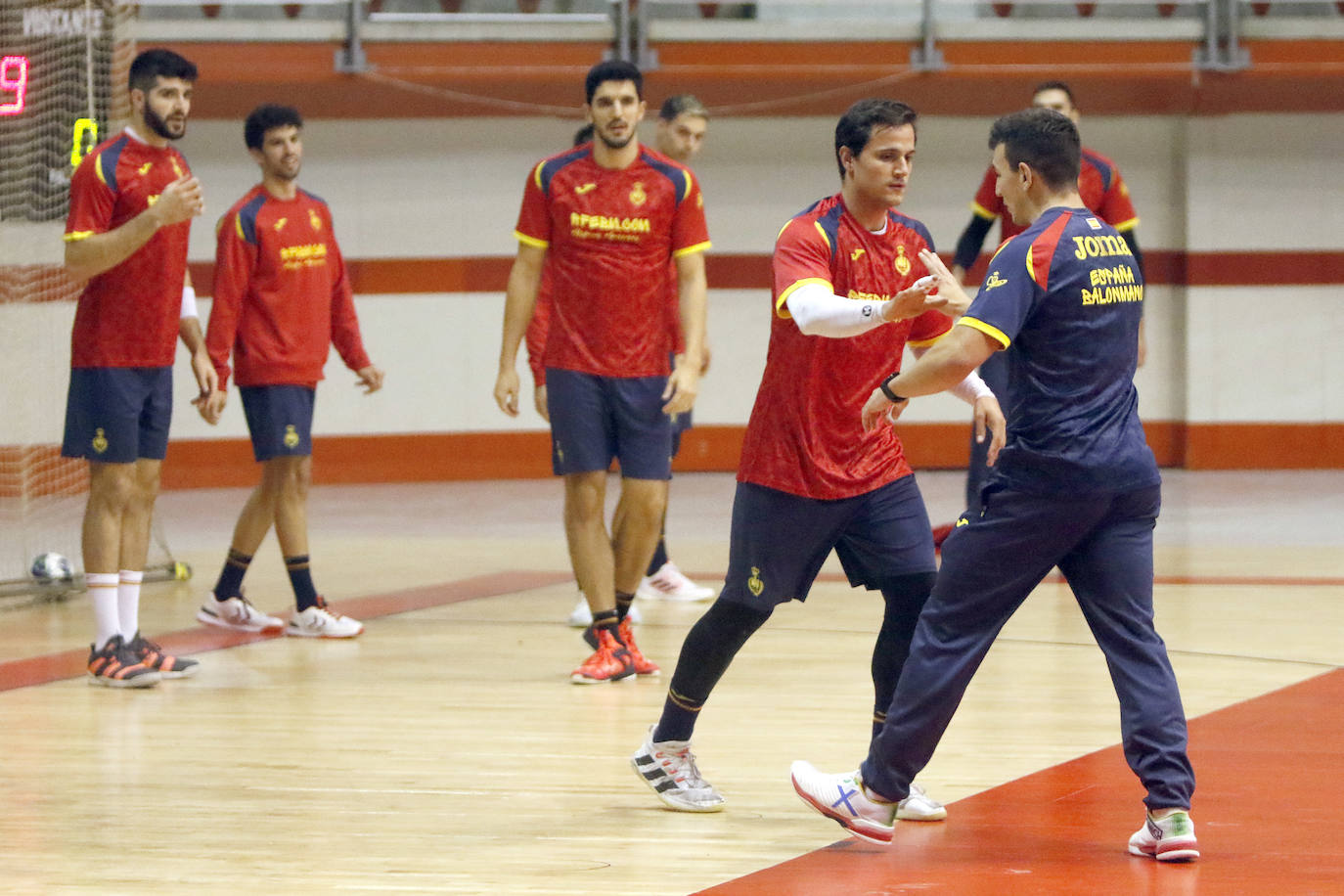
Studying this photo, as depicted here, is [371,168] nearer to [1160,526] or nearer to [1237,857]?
[1160,526]

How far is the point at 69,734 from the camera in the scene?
5055 millimetres

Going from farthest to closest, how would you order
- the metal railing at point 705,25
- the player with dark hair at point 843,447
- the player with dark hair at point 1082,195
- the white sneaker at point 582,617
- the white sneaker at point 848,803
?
the metal railing at point 705,25, the player with dark hair at point 1082,195, the white sneaker at point 582,617, the player with dark hair at point 843,447, the white sneaker at point 848,803

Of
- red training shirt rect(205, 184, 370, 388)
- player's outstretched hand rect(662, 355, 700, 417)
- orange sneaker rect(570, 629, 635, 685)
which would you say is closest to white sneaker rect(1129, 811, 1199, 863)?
player's outstretched hand rect(662, 355, 700, 417)

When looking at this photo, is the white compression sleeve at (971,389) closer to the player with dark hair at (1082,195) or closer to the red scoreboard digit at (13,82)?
the player with dark hair at (1082,195)

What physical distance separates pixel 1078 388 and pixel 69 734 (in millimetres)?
3125

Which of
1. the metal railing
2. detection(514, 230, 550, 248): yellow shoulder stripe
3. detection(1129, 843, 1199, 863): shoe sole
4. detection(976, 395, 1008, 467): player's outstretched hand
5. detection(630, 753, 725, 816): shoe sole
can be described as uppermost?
the metal railing

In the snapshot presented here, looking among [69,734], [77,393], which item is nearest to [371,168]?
[77,393]

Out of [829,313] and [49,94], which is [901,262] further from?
[49,94]

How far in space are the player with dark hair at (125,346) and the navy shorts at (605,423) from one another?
4.52 ft

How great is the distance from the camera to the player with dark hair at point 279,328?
6.73m

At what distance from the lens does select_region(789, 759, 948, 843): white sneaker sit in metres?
3.77

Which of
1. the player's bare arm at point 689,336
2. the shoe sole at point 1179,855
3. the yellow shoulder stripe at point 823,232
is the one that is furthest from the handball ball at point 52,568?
the shoe sole at point 1179,855

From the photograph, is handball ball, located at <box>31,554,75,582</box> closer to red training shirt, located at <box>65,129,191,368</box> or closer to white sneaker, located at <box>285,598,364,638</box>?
white sneaker, located at <box>285,598,364,638</box>

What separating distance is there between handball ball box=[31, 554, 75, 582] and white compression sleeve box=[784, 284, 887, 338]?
5.20m
